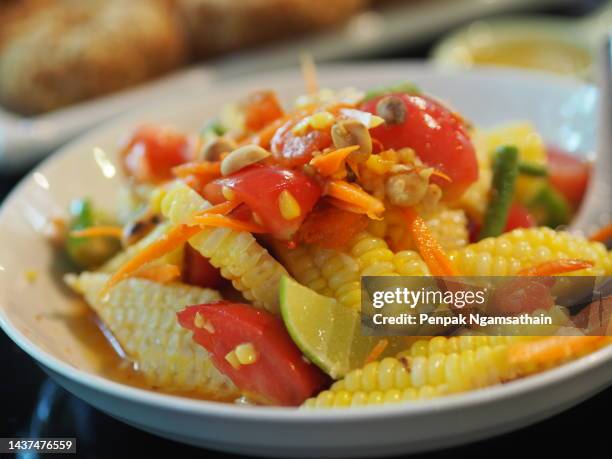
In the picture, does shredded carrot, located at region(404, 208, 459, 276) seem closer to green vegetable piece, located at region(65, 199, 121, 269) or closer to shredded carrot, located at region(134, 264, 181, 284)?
shredded carrot, located at region(134, 264, 181, 284)

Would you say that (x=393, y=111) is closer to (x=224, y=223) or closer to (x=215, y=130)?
(x=224, y=223)

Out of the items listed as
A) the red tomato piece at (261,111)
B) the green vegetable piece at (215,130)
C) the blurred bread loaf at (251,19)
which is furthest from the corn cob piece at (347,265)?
the blurred bread loaf at (251,19)

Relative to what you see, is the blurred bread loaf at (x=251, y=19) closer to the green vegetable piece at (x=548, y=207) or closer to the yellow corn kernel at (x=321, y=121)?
the green vegetable piece at (x=548, y=207)

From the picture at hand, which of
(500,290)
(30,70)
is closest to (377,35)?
(30,70)

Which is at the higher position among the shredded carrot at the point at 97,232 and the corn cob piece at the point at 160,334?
the shredded carrot at the point at 97,232

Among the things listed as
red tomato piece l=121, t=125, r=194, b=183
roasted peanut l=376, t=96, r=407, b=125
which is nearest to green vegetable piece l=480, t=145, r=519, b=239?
roasted peanut l=376, t=96, r=407, b=125

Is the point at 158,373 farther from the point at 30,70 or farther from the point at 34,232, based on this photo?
the point at 30,70
